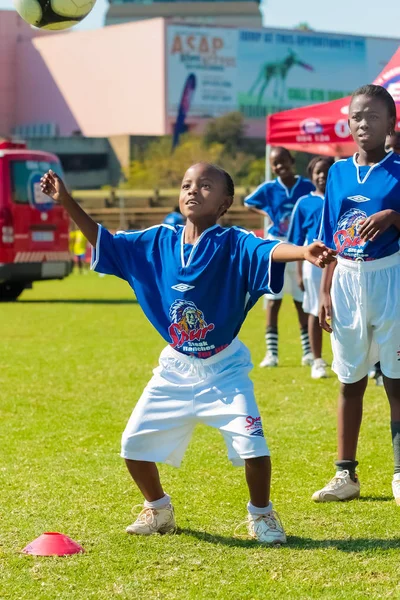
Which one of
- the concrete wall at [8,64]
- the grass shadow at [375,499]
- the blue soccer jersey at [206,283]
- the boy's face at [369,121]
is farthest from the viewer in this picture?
the concrete wall at [8,64]

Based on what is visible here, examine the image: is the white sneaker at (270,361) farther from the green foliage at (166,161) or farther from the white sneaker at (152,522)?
the green foliage at (166,161)

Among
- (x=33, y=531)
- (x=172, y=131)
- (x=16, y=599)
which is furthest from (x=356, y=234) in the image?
(x=172, y=131)

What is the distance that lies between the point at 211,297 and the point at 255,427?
605 mm

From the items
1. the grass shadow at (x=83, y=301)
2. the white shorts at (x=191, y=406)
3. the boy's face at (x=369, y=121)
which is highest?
the boy's face at (x=369, y=121)

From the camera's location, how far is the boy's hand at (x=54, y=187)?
4961mm

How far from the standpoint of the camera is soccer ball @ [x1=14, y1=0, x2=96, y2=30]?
22.4 ft

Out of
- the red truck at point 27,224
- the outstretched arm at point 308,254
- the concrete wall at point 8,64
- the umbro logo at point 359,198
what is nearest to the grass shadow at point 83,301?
the red truck at point 27,224

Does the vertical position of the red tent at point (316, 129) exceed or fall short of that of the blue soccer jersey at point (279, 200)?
it exceeds it

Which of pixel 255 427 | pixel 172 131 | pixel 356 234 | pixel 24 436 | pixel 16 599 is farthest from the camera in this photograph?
pixel 172 131

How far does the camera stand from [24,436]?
7.43m

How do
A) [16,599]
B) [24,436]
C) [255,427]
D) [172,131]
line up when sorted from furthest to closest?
1. [172,131]
2. [24,436]
3. [255,427]
4. [16,599]

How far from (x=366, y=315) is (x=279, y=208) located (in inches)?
225

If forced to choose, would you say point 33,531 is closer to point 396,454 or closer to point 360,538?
point 360,538

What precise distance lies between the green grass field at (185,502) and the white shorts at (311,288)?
655 mm
